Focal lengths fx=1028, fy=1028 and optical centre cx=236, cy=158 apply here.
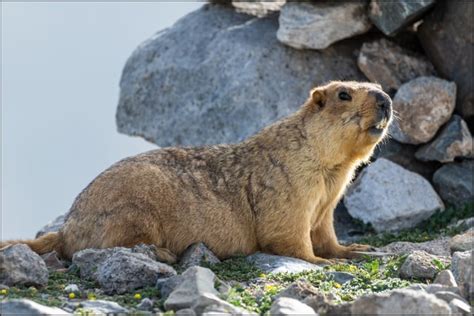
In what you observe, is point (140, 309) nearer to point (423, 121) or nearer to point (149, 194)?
point (149, 194)

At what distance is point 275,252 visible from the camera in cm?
1228

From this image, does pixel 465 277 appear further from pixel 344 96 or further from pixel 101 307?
pixel 344 96

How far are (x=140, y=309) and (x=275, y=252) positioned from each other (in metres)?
3.74

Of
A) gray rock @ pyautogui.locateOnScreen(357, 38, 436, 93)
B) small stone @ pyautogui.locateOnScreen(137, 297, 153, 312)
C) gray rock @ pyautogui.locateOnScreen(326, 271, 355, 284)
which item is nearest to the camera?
small stone @ pyautogui.locateOnScreen(137, 297, 153, 312)

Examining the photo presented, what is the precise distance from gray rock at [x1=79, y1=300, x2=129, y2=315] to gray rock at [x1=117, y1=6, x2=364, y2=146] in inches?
354

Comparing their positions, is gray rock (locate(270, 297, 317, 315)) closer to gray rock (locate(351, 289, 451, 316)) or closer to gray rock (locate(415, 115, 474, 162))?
gray rock (locate(351, 289, 451, 316))

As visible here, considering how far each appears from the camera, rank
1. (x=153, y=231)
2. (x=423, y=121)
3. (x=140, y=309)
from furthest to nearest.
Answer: (x=423, y=121), (x=153, y=231), (x=140, y=309)

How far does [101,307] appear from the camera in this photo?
28.5 ft

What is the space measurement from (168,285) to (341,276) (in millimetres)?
2235

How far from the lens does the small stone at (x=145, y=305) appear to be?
8.80 m

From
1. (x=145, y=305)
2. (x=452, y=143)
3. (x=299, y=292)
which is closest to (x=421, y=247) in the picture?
(x=452, y=143)

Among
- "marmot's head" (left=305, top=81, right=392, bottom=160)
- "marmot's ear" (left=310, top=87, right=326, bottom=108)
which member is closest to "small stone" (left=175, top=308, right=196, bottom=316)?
"marmot's head" (left=305, top=81, right=392, bottom=160)

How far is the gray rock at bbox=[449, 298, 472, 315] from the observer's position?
820cm

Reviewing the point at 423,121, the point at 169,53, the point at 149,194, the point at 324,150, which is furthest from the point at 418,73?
the point at 149,194
